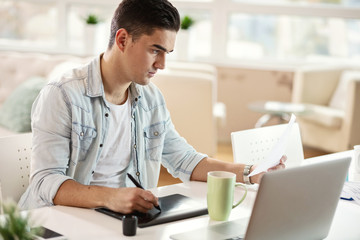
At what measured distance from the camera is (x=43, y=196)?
171cm

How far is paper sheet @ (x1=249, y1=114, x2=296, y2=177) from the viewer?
5.37ft

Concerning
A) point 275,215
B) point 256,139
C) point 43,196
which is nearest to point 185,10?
point 256,139

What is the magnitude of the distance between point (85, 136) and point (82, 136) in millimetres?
16

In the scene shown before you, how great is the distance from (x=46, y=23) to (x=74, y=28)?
1.01ft

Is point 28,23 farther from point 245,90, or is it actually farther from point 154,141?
point 154,141

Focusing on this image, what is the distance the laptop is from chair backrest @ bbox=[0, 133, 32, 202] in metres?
0.70

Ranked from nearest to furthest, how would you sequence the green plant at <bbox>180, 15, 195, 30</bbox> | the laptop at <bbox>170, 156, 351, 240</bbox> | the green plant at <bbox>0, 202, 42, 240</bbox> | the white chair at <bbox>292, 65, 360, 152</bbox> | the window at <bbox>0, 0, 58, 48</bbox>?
the green plant at <bbox>0, 202, 42, 240</bbox> < the laptop at <bbox>170, 156, 351, 240</bbox> < the white chair at <bbox>292, 65, 360, 152</bbox> < the green plant at <bbox>180, 15, 195, 30</bbox> < the window at <bbox>0, 0, 58, 48</bbox>

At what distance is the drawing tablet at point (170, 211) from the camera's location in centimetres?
153

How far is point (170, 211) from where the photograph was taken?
5.28 ft

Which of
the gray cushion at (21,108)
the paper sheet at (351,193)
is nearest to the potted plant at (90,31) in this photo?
the gray cushion at (21,108)

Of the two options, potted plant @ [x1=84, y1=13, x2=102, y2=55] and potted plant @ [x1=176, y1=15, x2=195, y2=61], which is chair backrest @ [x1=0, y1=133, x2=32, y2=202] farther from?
potted plant @ [x1=84, y1=13, x2=102, y2=55]

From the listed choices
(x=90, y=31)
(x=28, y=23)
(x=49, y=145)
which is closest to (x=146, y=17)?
(x=49, y=145)

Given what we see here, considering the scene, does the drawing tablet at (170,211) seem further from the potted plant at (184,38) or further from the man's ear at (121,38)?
the potted plant at (184,38)

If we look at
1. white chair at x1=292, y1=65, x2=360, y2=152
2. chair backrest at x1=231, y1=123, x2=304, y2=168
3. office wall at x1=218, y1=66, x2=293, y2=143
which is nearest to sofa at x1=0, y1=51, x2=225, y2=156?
white chair at x1=292, y1=65, x2=360, y2=152
